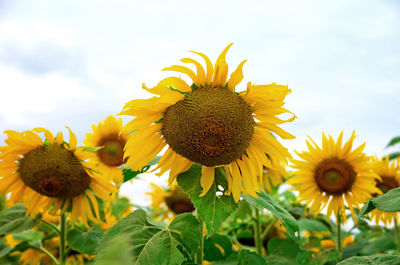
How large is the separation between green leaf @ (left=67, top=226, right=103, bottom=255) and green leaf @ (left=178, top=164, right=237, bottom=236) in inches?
43.5

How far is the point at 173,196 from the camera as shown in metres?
3.54

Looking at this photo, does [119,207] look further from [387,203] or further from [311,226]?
[387,203]

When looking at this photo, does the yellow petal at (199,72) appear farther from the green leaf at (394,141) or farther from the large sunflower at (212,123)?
the green leaf at (394,141)

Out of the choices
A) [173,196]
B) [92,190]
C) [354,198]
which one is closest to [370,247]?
[354,198]

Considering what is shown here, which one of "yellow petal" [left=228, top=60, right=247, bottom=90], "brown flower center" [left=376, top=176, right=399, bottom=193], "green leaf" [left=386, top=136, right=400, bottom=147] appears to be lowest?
"brown flower center" [left=376, top=176, right=399, bottom=193]

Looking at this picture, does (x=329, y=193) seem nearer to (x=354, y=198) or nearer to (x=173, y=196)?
(x=354, y=198)

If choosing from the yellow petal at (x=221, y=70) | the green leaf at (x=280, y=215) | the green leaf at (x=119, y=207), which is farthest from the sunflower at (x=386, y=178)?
the green leaf at (x=119, y=207)

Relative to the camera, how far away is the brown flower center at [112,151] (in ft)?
12.5

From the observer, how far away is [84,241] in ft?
8.36

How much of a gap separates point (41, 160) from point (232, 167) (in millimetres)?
1227

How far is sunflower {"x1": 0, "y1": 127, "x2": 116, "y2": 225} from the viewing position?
2.26m

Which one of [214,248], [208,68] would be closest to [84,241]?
[214,248]

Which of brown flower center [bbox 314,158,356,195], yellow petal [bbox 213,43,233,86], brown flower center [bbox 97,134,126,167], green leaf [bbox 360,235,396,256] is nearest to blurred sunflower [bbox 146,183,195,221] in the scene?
brown flower center [bbox 97,134,126,167]

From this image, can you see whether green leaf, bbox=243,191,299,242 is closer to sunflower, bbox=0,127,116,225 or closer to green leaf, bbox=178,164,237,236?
green leaf, bbox=178,164,237,236
